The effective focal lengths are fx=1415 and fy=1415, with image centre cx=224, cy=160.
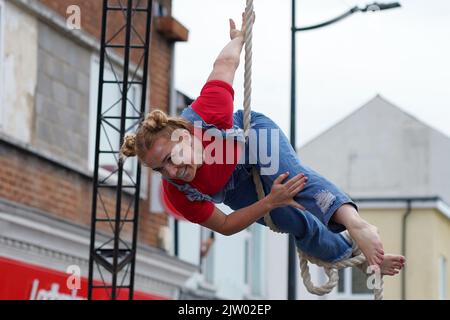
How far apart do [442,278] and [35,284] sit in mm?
18791

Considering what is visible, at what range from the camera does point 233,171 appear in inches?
271

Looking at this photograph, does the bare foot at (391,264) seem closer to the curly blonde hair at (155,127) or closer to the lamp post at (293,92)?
the curly blonde hair at (155,127)

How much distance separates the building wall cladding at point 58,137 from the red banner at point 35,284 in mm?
700

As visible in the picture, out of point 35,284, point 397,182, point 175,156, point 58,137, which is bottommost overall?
point 175,156

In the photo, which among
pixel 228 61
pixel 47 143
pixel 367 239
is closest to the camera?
pixel 367 239

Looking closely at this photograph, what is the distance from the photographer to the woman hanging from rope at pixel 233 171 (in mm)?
6633

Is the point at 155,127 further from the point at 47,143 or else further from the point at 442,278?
the point at 442,278

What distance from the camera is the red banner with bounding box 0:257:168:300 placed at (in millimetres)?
14586

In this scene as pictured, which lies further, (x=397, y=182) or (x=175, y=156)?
(x=397, y=182)

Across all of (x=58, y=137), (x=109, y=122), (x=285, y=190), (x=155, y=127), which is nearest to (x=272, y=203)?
(x=285, y=190)

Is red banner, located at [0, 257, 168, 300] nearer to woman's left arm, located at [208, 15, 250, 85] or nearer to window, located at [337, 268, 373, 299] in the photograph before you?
woman's left arm, located at [208, 15, 250, 85]

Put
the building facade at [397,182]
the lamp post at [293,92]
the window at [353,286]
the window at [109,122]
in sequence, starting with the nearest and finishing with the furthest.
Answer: the lamp post at [293,92], the window at [109,122], the building facade at [397,182], the window at [353,286]

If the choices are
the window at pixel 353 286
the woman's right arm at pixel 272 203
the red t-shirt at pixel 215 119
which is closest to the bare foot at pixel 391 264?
the woman's right arm at pixel 272 203
